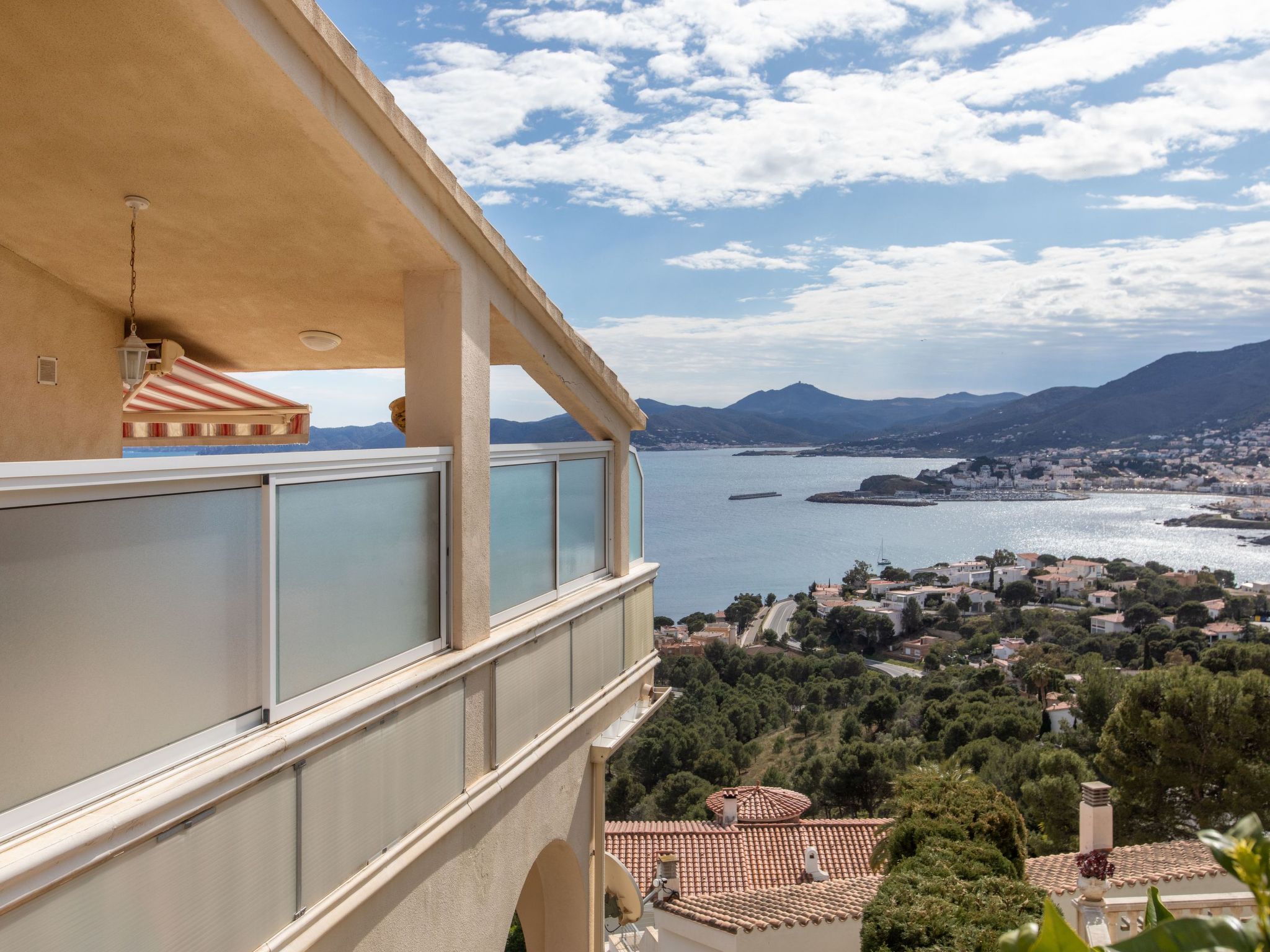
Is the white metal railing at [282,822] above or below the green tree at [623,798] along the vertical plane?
above

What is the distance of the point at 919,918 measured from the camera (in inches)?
366

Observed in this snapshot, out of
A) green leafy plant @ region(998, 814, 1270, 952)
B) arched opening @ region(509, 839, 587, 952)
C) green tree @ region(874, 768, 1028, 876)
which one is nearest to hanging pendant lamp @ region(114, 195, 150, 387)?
arched opening @ region(509, 839, 587, 952)

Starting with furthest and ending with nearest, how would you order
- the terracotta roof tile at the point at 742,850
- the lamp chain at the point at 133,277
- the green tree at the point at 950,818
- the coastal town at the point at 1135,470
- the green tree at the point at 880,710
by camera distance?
the coastal town at the point at 1135,470, the green tree at the point at 880,710, the terracotta roof tile at the point at 742,850, the green tree at the point at 950,818, the lamp chain at the point at 133,277

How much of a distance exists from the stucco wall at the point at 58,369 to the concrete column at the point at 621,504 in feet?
12.0

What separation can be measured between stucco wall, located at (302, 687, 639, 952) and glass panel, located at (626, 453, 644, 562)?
1270 mm

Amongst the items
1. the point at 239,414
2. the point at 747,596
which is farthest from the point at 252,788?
the point at 747,596

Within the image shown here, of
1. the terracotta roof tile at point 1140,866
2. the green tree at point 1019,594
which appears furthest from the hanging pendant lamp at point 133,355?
the green tree at point 1019,594

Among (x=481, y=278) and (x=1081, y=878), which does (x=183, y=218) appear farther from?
(x=1081, y=878)

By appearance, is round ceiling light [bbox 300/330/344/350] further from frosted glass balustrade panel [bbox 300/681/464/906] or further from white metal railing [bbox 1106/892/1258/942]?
white metal railing [bbox 1106/892/1258/942]

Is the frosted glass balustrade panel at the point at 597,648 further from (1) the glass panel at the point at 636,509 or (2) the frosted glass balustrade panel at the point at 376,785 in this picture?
(2) the frosted glass balustrade panel at the point at 376,785

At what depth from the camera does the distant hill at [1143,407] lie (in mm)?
132500

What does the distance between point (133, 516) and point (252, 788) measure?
1.02 metres

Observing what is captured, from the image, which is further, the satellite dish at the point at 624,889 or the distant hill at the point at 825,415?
the distant hill at the point at 825,415

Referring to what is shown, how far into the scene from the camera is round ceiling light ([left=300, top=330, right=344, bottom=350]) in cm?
682
